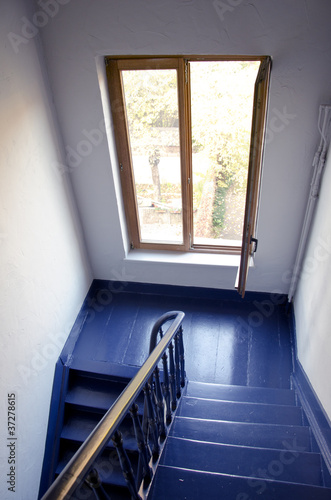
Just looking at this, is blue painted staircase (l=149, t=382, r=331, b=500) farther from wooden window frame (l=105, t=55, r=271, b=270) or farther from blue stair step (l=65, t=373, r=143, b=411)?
wooden window frame (l=105, t=55, r=271, b=270)

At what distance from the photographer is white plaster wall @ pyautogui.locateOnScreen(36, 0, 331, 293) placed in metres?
2.34

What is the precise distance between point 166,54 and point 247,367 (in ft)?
8.15

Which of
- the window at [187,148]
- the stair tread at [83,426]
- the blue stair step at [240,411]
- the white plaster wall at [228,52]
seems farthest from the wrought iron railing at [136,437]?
the white plaster wall at [228,52]

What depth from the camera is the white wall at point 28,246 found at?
228cm

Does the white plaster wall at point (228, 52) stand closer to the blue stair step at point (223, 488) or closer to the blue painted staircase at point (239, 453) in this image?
the blue painted staircase at point (239, 453)

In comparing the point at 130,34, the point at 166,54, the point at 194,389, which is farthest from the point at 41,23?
the point at 194,389

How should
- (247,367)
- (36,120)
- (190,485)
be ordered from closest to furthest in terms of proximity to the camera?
(190,485) → (36,120) → (247,367)

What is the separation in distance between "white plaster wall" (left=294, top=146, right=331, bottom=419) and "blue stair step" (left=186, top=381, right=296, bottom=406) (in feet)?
0.87

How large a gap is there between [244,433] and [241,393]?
61 centimetres

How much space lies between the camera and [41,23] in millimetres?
2557

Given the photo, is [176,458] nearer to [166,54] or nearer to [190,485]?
[190,485]

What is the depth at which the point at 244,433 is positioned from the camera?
216cm

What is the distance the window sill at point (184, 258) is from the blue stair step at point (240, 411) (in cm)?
128

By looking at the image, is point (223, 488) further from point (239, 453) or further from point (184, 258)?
point (184, 258)
